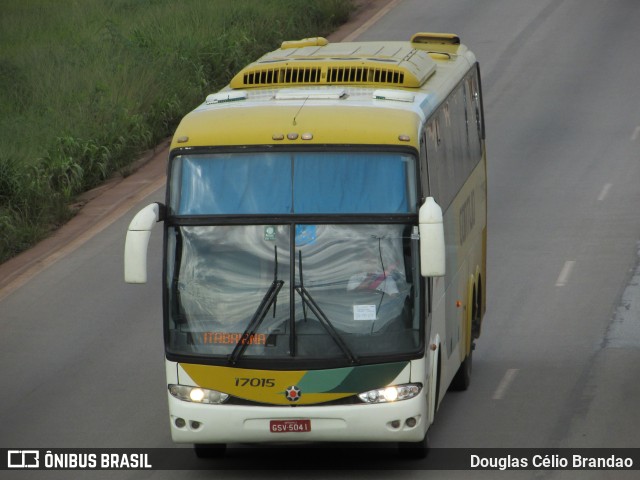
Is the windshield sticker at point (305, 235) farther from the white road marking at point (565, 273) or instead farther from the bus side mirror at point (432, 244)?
the white road marking at point (565, 273)

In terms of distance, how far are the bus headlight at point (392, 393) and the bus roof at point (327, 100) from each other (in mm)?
2169

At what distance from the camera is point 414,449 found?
47.8 ft

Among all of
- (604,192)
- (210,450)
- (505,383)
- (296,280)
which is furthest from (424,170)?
(604,192)

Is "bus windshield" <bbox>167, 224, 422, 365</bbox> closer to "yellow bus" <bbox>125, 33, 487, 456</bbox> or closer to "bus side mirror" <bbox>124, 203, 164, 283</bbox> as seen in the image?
"yellow bus" <bbox>125, 33, 487, 456</bbox>

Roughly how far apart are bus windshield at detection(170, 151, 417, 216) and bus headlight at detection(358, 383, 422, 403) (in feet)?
5.13

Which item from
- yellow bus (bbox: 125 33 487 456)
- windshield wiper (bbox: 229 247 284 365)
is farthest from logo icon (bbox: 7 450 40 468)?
windshield wiper (bbox: 229 247 284 365)

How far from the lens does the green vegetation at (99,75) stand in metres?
27.5

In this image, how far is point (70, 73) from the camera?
33594 millimetres

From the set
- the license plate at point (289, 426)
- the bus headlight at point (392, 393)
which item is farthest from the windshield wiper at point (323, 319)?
the license plate at point (289, 426)

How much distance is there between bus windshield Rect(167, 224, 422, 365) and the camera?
13461 millimetres

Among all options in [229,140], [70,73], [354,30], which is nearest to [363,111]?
[229,140]

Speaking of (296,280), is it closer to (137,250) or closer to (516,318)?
(137,250)

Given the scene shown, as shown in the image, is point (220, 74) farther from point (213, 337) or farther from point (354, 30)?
point (213, 337)

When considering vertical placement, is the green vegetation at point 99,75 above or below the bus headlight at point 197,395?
below
